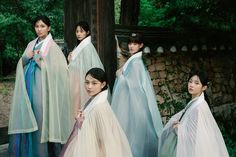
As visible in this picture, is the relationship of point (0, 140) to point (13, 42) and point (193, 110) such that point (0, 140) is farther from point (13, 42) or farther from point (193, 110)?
point (13, 42)

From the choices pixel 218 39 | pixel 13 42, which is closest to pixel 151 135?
pixel 218 39

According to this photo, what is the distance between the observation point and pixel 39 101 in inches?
194

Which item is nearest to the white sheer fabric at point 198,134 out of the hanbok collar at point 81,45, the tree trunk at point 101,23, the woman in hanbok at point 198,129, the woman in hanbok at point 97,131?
the woman in hanbok at point 198,129

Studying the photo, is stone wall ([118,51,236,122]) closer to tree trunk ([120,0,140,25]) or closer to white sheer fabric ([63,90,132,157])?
tree trunk ([120,0,140,25])

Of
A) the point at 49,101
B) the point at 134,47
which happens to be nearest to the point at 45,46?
the point at 49,101

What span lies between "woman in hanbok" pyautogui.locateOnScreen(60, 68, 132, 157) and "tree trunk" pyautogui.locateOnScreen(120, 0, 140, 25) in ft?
17.1

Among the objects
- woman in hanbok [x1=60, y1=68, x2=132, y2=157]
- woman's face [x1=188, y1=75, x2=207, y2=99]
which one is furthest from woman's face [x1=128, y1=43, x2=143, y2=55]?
woman in hanbok [x1=60, y1=68, x2=132, y2=157]

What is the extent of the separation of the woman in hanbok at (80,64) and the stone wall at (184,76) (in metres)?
1.54

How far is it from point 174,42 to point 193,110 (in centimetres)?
378

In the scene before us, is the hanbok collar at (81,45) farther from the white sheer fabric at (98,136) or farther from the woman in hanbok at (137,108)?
the white sheer fabric at (98,136)

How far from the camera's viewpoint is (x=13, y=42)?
1168cm

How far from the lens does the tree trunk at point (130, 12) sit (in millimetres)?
8695

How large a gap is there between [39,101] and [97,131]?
65.8 inches

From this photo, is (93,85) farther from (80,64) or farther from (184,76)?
(184,76)
